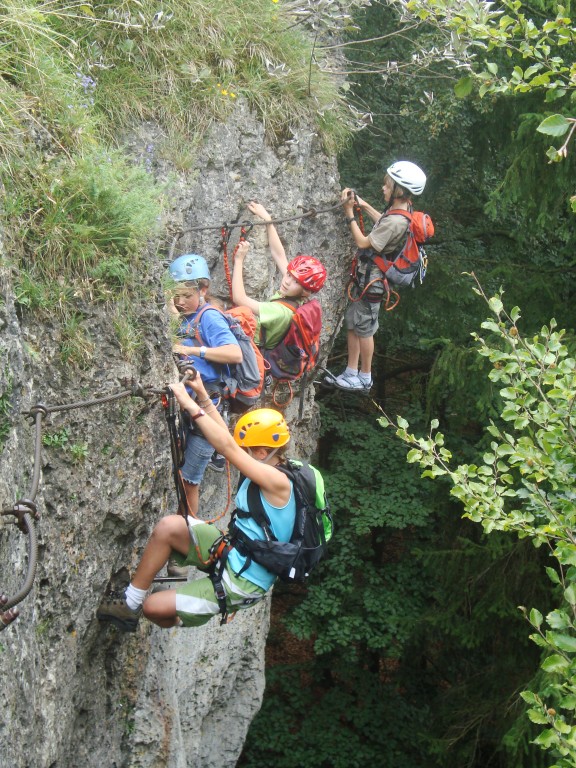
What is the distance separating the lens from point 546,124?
3857 millimetres

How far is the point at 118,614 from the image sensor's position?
18.6 feet

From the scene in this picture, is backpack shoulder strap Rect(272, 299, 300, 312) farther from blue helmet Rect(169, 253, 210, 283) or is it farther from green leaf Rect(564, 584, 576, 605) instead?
green leaf Rect(564, 584, 576, 605)

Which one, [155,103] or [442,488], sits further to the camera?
[442,488]

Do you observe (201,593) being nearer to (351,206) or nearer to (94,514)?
(94,514)

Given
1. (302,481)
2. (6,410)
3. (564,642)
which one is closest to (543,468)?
(564,642)

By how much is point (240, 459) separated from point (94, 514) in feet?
3.03

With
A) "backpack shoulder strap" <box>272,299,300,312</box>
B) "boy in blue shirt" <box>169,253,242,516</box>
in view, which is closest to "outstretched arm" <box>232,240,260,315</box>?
"backpack shoulder strap" <box>272,299,300,312</box>

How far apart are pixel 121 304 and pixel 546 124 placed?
2.86 metres

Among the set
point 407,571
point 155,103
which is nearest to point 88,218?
point 155,103

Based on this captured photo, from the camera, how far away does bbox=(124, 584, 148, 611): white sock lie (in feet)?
18.7

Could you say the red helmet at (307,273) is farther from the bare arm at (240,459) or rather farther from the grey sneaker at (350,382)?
the bare arm at (240,459)

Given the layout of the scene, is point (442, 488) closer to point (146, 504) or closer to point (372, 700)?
point (372, 700)

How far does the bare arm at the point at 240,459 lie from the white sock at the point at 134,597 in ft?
3.37

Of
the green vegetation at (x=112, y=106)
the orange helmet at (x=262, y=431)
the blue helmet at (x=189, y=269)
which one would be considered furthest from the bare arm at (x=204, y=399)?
the blue helmet at (x=189, y=269)
